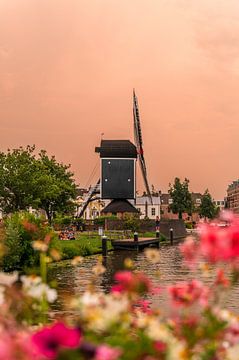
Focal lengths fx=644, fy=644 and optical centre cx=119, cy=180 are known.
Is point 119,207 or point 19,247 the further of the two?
point 119,207

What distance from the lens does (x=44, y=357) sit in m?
3.04

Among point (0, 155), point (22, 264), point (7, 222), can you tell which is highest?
point (0, 155)

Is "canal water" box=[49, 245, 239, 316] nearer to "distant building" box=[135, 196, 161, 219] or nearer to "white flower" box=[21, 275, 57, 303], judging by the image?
"white flower" box=[21, 275, 57, 303]

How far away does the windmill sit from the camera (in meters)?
99.2

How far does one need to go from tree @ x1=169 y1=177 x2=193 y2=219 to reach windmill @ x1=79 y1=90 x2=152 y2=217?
29889 mm

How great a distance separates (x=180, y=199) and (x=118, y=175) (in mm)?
35759

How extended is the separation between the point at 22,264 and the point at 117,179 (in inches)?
2677

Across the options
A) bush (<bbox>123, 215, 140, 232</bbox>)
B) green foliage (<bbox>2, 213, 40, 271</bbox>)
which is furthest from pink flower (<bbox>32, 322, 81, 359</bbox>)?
bush (<bbox>123, 215, 140, 232</bbox>)

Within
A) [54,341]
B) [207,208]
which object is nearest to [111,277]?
[54,341]

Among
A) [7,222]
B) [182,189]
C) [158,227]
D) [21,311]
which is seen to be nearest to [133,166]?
[158,227]

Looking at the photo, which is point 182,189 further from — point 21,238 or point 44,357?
point 44,357

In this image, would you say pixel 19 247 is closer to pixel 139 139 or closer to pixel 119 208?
pixel 119 208

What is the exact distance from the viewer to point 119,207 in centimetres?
9731

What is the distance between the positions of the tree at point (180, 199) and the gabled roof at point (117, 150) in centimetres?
3224
